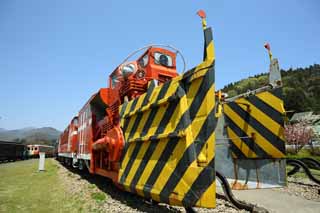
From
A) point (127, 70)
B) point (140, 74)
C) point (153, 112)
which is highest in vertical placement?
point (127, 70)

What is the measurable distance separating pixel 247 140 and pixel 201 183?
1.81m

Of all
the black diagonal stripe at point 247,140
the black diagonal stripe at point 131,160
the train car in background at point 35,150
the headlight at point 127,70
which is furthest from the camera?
the train car in background at point 35,150

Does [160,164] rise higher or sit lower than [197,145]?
lower

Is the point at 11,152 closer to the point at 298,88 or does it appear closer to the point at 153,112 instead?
the point at 153,112

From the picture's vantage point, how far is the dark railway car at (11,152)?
82.9ft

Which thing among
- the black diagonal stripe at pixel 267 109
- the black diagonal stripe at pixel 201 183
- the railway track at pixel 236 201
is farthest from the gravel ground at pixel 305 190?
the black diagonal stripe at pixel 201 183

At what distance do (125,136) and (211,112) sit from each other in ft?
5.39

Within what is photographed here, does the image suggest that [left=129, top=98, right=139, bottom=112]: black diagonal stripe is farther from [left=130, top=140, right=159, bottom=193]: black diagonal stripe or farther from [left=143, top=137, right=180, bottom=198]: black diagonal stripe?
[left=143, top=137, right=180, bottom=198]: black diagonal stripe

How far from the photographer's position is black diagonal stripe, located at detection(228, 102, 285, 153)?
11.7 feet

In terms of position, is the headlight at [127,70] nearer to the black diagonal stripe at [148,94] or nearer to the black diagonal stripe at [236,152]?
the black diagonal stripe at [148,94]

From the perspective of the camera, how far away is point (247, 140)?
386 cm

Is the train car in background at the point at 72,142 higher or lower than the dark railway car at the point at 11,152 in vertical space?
higher

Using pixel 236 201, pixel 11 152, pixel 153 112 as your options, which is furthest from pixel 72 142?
pixel 11 152

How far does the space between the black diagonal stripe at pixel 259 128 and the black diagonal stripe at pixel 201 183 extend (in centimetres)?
170
